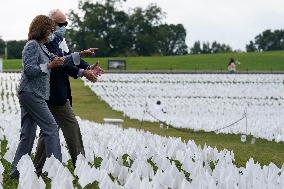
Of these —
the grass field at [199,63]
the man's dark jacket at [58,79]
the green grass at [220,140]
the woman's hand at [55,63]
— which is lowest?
the green grass at [220,140]

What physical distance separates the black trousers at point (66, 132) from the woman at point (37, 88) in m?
0.32

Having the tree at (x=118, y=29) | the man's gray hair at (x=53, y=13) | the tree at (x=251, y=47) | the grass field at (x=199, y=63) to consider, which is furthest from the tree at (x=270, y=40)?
the man's gray hair at (x=53, y=13)

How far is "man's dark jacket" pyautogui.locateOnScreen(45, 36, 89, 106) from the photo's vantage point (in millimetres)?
7363

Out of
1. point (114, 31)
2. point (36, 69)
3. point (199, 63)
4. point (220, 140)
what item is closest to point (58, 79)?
point (36, 69)

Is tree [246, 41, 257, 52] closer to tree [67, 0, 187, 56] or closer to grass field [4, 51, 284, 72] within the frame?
tree [67, 0, 187, 56]

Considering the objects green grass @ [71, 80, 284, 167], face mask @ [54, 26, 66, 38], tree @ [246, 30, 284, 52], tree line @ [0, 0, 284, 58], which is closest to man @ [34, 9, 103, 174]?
face mask @ [54, 26, 66, 38]

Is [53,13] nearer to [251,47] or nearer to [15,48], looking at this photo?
[15,48]

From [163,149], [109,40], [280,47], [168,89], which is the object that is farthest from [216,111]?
[280,47]

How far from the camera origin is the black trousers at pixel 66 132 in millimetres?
7379

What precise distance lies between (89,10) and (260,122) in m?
97.2

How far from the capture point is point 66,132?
24.9ft

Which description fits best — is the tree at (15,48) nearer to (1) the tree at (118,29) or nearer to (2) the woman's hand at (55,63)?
(1) the tree at (118,29)

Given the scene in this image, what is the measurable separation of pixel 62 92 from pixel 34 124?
1.68ft

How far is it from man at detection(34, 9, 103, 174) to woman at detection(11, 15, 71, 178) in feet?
1.09
